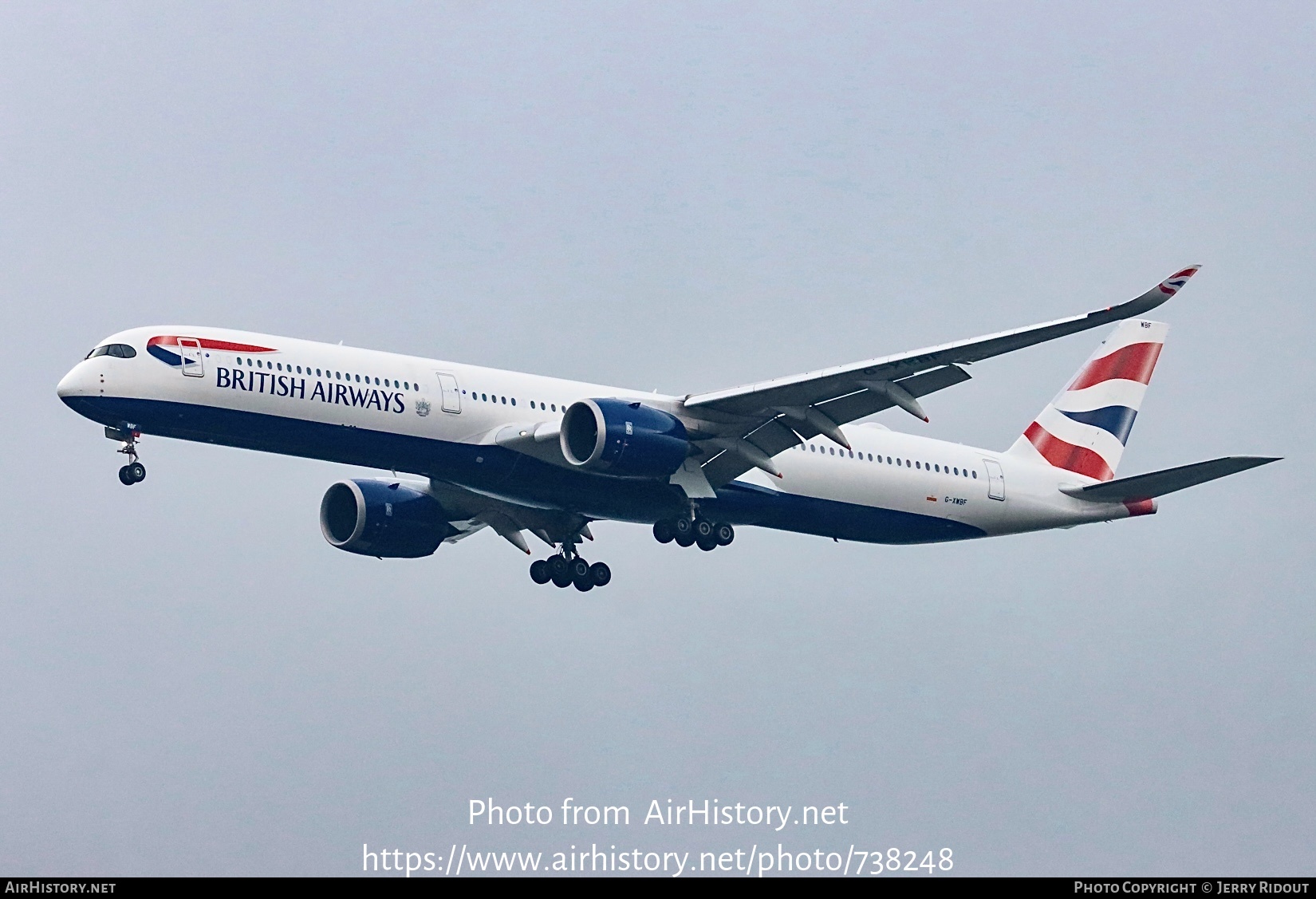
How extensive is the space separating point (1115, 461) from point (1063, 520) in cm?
377

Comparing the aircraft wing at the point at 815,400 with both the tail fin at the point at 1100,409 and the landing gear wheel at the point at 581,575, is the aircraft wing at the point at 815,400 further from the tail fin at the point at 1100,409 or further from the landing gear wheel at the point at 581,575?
the tail fin at the point at 1100,409

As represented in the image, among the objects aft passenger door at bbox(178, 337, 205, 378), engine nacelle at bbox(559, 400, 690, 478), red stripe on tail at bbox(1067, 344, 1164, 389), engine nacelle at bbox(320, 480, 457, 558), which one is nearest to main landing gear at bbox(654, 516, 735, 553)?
engine nacelle at bbox(559, 400, 690, 478)

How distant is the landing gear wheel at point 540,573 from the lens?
4728cm

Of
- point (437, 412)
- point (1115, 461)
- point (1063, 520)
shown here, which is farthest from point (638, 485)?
point (1115, 461)

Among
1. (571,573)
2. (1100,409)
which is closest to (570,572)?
(571,573)

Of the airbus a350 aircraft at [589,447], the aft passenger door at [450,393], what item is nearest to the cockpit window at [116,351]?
the airbus a350 aircraft at [589,447]

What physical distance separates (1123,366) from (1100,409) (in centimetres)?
167

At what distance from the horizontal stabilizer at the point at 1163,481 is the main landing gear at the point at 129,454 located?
948 inches

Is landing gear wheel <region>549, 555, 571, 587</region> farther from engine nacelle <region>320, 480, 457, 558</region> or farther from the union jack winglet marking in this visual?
the union jack winglet marking

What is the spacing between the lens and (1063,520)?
47594 mm

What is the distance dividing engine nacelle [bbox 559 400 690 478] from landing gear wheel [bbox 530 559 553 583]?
26.3 feet

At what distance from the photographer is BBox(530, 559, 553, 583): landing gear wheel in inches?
1861

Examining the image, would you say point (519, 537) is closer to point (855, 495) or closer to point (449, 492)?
point (449, 492)
